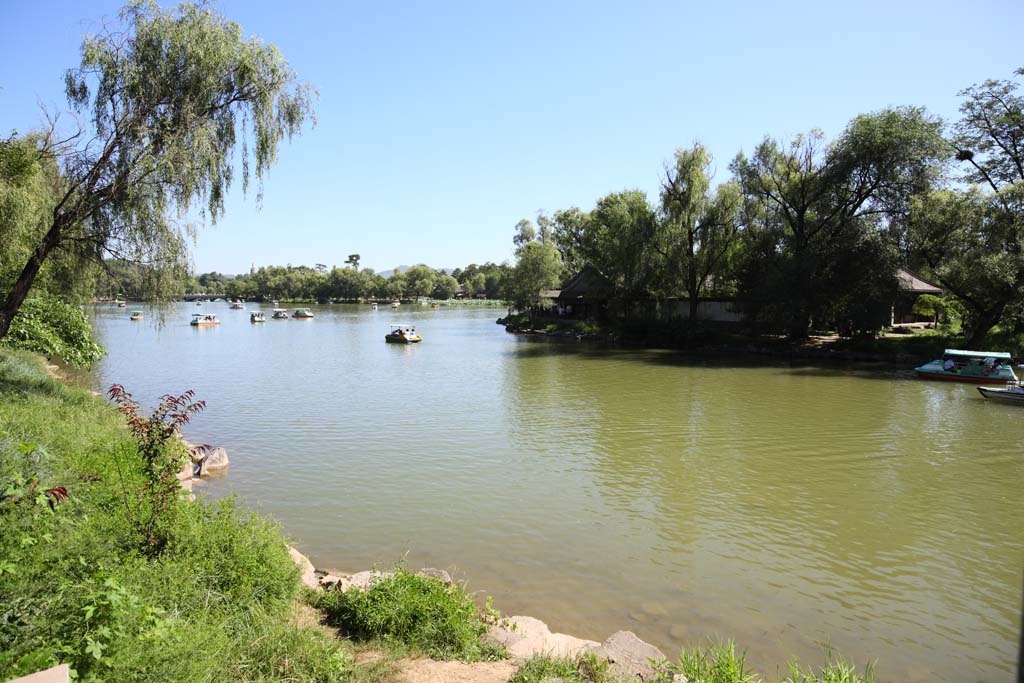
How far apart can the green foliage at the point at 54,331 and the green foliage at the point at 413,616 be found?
13.6m

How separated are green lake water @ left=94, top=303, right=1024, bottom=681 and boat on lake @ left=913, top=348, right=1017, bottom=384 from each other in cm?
150

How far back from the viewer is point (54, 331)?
15.5m

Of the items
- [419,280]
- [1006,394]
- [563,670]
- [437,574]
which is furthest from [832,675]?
[419,280]

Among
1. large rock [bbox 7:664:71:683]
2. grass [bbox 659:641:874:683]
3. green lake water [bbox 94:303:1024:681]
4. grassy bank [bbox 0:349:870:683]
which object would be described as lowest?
green lake water [bbox 94:303:1024:681]

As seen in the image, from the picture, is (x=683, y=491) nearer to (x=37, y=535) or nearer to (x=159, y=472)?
(x=159, y=472)

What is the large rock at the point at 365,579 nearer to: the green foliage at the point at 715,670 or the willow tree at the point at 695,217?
the green foliage at the point at 715,670

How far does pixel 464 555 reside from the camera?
8.28m

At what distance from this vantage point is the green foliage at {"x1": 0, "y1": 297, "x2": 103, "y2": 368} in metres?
14.6

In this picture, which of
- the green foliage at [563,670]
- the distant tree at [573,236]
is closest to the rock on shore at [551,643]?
the green foliage at [563,670]

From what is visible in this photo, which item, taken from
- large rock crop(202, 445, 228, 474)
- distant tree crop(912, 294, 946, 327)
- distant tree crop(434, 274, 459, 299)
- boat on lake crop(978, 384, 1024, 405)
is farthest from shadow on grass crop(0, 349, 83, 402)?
distant tree crop(434, 274, 459, 299)

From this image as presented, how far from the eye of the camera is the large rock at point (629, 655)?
194 inches

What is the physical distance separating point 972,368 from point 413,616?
25.3 m

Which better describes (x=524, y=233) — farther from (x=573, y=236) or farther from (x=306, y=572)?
(x=306, y=572)

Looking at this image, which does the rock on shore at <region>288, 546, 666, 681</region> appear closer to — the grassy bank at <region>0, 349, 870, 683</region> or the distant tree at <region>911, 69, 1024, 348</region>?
the grassy bank at <region>0, 349, 870, 683</region>
